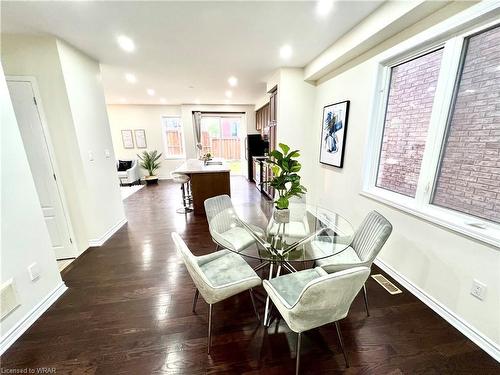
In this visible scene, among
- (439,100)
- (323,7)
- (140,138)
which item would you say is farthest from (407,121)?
(140,138)

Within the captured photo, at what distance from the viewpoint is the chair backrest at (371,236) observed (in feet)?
5.17

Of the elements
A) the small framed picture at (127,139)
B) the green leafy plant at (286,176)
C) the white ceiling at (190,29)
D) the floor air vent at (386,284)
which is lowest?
the floor air vent at (386,284)

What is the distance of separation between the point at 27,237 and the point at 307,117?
3.97 meters

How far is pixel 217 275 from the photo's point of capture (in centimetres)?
162

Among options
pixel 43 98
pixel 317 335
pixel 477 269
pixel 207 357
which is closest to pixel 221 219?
pixel 207 357

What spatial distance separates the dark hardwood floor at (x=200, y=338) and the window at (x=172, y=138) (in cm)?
589

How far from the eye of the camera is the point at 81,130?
8.66ft

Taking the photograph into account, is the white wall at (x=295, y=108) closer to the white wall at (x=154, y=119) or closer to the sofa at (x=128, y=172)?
the white wall at (x=154, y=119)

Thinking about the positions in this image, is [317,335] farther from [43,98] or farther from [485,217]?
[43,98]

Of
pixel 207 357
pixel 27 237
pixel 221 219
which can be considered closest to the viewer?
pixel 207 357

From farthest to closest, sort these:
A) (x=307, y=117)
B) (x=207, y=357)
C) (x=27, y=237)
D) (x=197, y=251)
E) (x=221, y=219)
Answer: (x=307, y=117) < (x=197, y=251) < (x=221, y=219) < (x=27, y=237) < (x=207, y=357)

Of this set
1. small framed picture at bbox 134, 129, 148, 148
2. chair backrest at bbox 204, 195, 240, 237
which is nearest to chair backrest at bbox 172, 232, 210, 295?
chair backrest at bbox 204, 195, 240, 237

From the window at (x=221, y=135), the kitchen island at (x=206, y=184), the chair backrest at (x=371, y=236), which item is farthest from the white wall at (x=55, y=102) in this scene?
the window at (x=221, y=135)

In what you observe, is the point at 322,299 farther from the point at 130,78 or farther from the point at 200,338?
the point at 130,78
